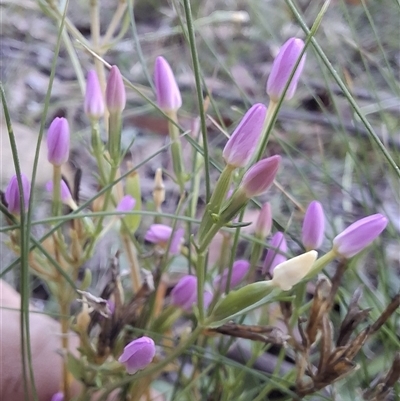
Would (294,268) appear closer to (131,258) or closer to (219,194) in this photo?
(219,194)

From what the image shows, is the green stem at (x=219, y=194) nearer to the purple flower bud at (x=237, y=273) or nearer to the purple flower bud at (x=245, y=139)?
the purple flower bud at (x=245, y=139)

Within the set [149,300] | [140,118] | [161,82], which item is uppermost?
[161,82]

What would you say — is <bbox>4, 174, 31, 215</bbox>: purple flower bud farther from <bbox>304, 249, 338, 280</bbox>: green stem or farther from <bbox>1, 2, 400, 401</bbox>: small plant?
<bbox>304, 249, 338, 280</bbox>: green stem

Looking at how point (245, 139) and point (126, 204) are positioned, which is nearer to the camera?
point (245, 139)

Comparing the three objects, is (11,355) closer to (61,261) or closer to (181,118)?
(61,261)

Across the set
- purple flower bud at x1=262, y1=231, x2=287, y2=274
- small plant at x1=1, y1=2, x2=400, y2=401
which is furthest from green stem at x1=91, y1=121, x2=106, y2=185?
purple flower bud at x1=262, y1=231, x2=287, y2=274

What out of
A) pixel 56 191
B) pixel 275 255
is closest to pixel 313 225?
pixel 275 255

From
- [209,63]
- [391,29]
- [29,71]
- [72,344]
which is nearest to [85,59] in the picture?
[29,71]
